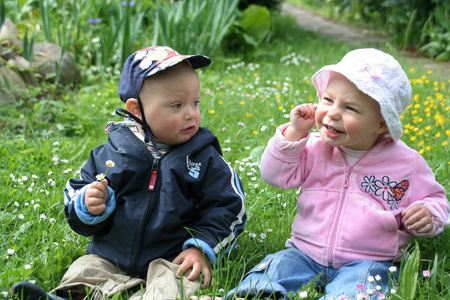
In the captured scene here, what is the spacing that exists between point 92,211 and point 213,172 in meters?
0.53

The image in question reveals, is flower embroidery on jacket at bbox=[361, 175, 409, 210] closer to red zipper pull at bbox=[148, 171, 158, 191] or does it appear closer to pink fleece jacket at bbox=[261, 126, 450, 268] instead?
pink fleece jacket at bbox=[261, 126, 450, 268]

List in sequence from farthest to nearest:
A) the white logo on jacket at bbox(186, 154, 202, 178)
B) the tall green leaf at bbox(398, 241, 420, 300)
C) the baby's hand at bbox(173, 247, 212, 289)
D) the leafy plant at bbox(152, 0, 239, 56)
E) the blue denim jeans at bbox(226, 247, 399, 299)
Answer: the leafy plant at bbox(152, 0, 239, 56) < the white logo on jacket at bbox(186, 154, 202, 178) < the baby's hand at bbox(173, 247, 212, 289) < the blue denim jeans at bbox(226, 247, 399, 299) < the tall green leaf at bbox(398, 241, 420, 300)

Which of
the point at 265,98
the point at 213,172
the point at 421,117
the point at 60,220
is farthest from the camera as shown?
the point at 265,98

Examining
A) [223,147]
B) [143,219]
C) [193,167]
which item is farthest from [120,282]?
[223,147]

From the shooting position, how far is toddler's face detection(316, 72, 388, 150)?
2.09 meters

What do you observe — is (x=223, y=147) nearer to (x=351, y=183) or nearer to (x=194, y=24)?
(x=351, y=183)

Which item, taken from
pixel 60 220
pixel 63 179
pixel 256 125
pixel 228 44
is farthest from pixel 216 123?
pixel 228 44

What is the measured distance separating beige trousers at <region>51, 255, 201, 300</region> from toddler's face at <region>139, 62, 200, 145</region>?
0.56m

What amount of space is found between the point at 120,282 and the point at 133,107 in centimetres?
74

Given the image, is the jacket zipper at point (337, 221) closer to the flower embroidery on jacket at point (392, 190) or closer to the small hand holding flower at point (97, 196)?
the flower embroidery on jacket at point (392, 190)

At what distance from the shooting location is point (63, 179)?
10.1 ft

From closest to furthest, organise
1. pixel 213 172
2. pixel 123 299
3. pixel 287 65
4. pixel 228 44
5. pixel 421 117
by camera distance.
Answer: pixel 123 299 → pixel 213 172 → pixel 421 117 → pixel 287 65 → pixel 228 44

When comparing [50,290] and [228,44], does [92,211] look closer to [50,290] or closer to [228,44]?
[50,290]

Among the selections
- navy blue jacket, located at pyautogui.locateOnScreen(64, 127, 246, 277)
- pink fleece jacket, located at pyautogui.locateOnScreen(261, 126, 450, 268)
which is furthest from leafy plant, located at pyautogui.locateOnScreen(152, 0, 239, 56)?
pink fleece jacket, located at pyautogui.locateOnScreen(261, 126, 450, 268)
